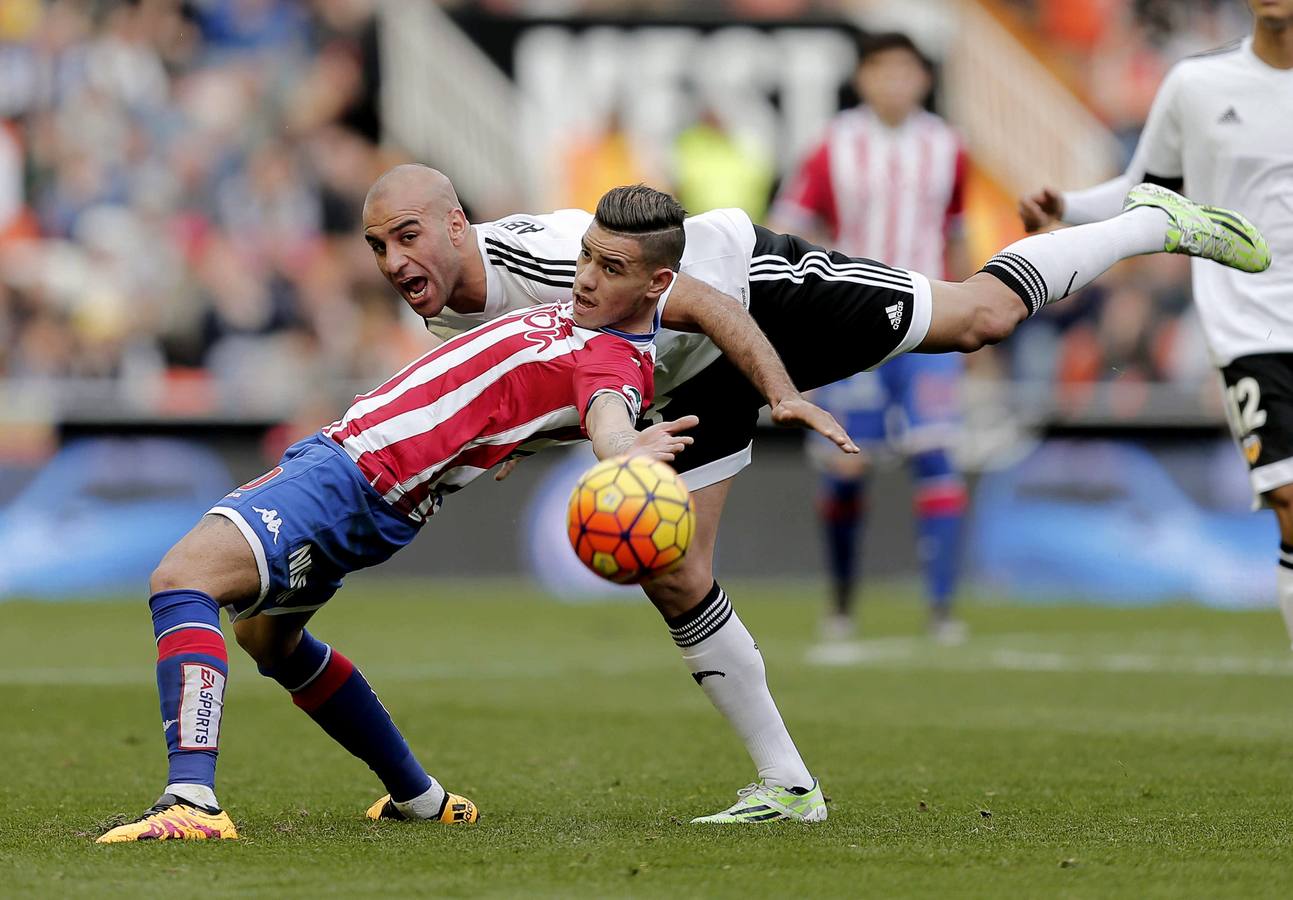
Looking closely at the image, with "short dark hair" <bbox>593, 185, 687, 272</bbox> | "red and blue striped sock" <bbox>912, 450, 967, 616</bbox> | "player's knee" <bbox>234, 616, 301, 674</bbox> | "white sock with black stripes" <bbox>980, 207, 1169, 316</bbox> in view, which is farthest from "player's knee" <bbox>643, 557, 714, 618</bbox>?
"red and blue striped sock" <bbox>912, 450, 967, 616</bbox>

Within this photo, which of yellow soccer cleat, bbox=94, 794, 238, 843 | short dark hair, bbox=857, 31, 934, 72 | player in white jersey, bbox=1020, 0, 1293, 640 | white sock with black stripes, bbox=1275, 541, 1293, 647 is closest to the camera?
yellow soccer cleat, bbox=94, 794, 238, 843

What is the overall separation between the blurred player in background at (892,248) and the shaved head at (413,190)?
Result: 568 centimetres

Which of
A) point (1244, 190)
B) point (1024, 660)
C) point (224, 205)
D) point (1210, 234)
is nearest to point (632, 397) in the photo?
point (1210, 234)

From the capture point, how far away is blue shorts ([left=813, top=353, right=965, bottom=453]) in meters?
10.5

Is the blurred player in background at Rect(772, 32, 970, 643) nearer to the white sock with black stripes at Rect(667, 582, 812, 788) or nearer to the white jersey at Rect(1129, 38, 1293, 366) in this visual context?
the white jersey at Rect(1129, 38, 1293, 366)

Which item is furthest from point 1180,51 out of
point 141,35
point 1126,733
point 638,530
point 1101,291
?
Answer: point 638,530

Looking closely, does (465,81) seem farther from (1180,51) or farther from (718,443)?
(718,443)

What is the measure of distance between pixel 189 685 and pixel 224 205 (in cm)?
1224

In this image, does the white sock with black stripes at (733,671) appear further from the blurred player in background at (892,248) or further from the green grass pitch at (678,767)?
the blurred player in background at (892,248)

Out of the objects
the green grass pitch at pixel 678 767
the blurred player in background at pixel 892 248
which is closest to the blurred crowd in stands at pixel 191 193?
the green grass pitch at pixel 678 767

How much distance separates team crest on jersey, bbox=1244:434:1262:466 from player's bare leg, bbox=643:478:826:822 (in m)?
2.02

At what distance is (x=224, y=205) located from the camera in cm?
1619

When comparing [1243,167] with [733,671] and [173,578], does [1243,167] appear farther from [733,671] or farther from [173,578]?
[173,578]

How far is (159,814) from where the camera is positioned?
14.5 feet
